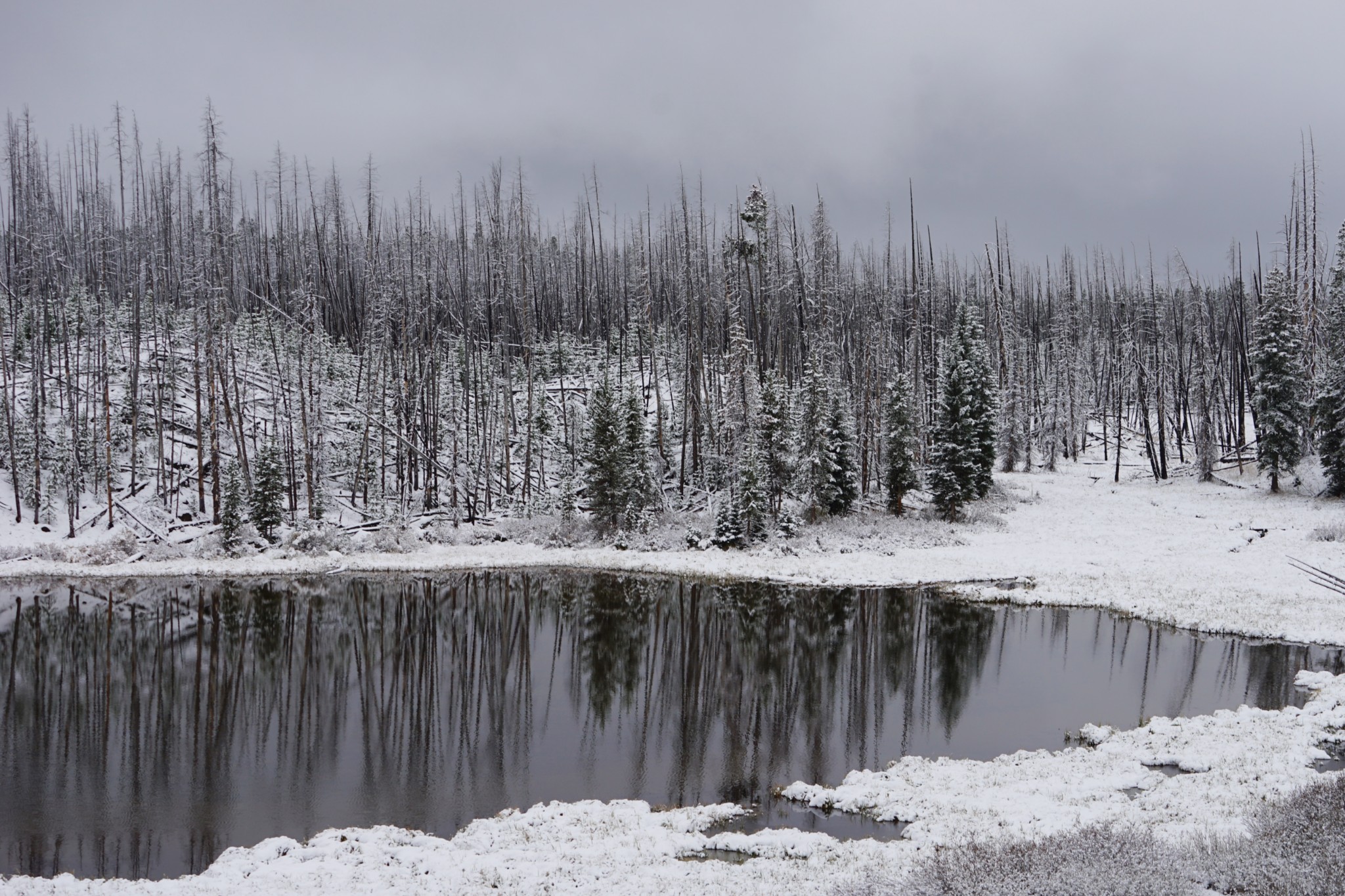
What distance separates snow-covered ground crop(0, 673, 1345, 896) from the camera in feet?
28.9

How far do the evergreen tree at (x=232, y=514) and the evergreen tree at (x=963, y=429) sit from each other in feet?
101

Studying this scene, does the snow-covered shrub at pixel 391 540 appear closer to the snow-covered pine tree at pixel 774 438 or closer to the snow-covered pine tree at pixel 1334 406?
the snow-covered pine tree at pixel 774 438

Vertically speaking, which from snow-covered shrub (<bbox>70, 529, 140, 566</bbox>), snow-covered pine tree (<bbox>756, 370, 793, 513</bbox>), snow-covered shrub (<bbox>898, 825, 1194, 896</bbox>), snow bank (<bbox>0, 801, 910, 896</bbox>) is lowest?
snow bank (<bbox>0, 801, 910, 896</bbox>)

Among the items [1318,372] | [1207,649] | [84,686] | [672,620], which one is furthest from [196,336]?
[1318,372]

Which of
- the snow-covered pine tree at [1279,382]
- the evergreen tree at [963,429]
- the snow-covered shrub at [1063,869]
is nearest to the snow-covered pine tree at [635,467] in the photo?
the evergreen tree at [963,429]

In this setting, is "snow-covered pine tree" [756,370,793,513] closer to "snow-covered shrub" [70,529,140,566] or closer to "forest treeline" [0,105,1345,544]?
"forest treeline" [0,105,1345,544]

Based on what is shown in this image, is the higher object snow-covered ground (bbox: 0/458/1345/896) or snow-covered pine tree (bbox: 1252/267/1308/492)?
snow-covered pine tree (bbox: 1252/267/1308/492)

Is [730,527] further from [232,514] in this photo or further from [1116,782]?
[1116,782]

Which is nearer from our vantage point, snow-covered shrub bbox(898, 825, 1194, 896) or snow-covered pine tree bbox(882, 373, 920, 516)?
snow-covered shrub bbox(898, 825, 1194, 896)

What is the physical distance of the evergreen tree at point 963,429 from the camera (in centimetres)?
3962

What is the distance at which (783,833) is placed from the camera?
10203 mm

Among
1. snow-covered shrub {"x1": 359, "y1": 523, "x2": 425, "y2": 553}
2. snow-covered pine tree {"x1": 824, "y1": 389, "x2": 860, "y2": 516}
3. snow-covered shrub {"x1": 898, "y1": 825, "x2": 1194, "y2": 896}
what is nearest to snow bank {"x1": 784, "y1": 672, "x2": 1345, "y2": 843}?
snow-covered shrub {"x1": 898, "y1": 825, "x2": 1194, "y2": 896}

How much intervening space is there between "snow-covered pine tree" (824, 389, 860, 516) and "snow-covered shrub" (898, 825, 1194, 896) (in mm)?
29364

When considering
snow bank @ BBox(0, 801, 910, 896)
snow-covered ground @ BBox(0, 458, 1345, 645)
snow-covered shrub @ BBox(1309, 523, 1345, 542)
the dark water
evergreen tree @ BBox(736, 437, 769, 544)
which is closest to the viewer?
snow bank @ BBox(0, 801, 910, 896)
